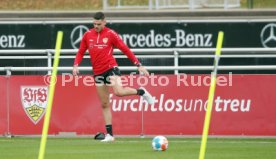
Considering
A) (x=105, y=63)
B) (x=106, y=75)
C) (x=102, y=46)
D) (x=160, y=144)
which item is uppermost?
(x=102, y=46)

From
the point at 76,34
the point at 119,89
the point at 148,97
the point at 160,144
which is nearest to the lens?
the point at 160,144

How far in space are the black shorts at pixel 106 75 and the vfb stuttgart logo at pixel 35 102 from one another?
1.89 meters

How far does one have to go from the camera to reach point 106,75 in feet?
57.0

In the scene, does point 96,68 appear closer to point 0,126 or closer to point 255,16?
point 0,126

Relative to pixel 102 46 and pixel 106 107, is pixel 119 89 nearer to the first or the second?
pixel 106 107

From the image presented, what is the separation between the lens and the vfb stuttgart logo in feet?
62.4

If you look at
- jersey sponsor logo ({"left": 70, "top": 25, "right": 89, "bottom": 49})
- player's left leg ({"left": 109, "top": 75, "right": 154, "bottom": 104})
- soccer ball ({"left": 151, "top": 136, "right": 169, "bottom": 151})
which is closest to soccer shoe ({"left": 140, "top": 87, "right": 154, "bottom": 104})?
player's left leg ({"left": 109, "top": 75, "right": 154, "bottom": 104})

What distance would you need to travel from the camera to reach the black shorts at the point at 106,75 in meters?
17.3

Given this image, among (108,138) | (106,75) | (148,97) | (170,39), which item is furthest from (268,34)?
(108,138)

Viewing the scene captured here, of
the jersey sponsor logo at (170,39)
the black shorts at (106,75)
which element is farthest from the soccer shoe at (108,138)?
the jersey sponsor logo at (170,39)

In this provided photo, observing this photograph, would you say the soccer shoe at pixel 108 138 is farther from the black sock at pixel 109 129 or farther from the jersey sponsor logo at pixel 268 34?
the jersey sponsor logo at pixel 268 34

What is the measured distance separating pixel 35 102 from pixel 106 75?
2.24 metres

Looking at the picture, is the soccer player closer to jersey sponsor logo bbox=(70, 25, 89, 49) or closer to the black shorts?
the black shorts

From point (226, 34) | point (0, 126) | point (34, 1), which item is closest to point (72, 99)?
point (0, 126)
